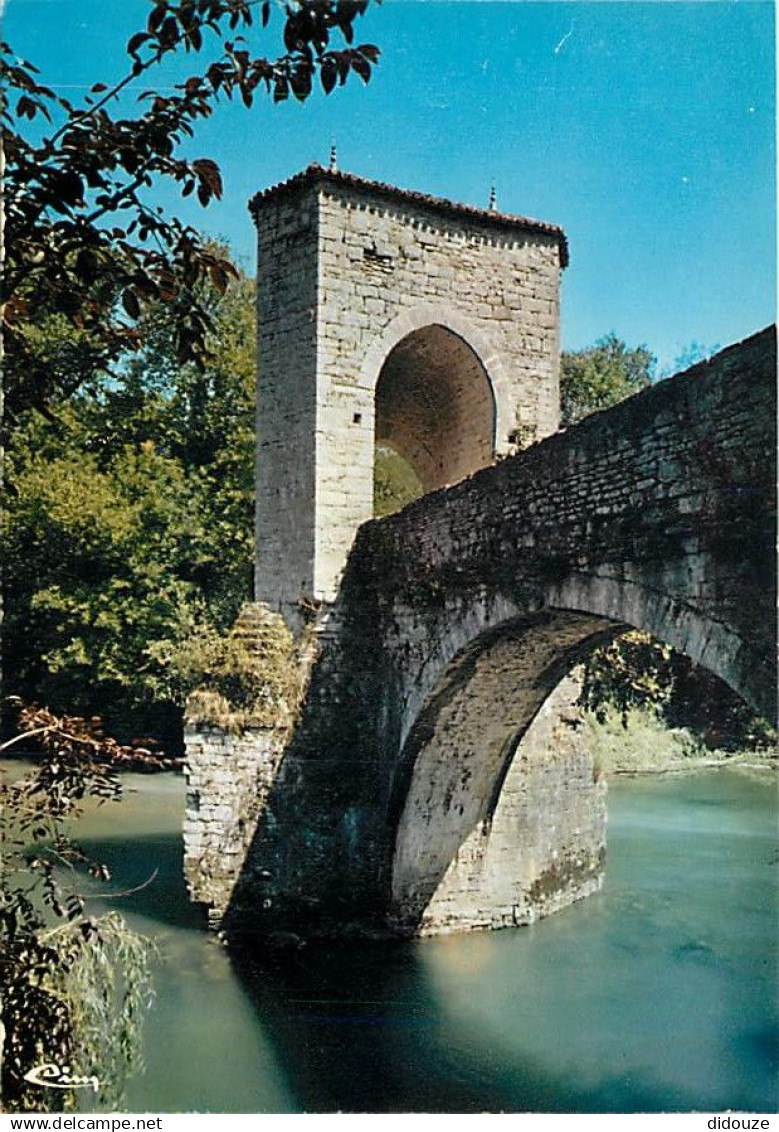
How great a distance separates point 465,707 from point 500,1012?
2.48 m

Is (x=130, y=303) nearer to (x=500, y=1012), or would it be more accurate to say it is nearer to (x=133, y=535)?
(x=500, y=1012)

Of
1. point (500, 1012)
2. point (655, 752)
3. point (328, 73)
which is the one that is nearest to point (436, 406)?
point (500, 1012)

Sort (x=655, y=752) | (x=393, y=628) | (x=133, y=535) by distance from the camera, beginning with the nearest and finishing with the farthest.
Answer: (x=393, y=628) < (x=133, y=535) < (x=655, y=752)

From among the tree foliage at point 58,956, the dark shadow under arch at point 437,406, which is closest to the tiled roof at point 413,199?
the dark shadow under arch at point 437,406

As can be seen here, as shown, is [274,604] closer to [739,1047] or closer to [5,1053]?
[739,1047]

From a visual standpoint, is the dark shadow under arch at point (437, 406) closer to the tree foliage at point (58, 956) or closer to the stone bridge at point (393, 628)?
the stone bridge at point (393, 628)

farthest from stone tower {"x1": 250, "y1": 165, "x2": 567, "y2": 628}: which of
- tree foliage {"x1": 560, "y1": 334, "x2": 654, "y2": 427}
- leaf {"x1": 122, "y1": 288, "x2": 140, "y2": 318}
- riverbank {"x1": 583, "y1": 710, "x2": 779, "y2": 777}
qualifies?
tree foliage {"x1": 560, "y1": 334, "x2": 654, "y2": 427}

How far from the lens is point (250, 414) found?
58.2ft

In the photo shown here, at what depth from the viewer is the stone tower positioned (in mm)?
9461

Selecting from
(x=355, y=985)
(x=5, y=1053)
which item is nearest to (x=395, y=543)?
(x=355, y=985)

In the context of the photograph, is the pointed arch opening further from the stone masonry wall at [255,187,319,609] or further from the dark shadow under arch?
the stone masonry wall at [255,187,319,609]

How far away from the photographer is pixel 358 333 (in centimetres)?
963

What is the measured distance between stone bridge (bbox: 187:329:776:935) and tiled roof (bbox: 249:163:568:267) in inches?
130

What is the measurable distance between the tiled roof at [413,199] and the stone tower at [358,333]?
1cm
